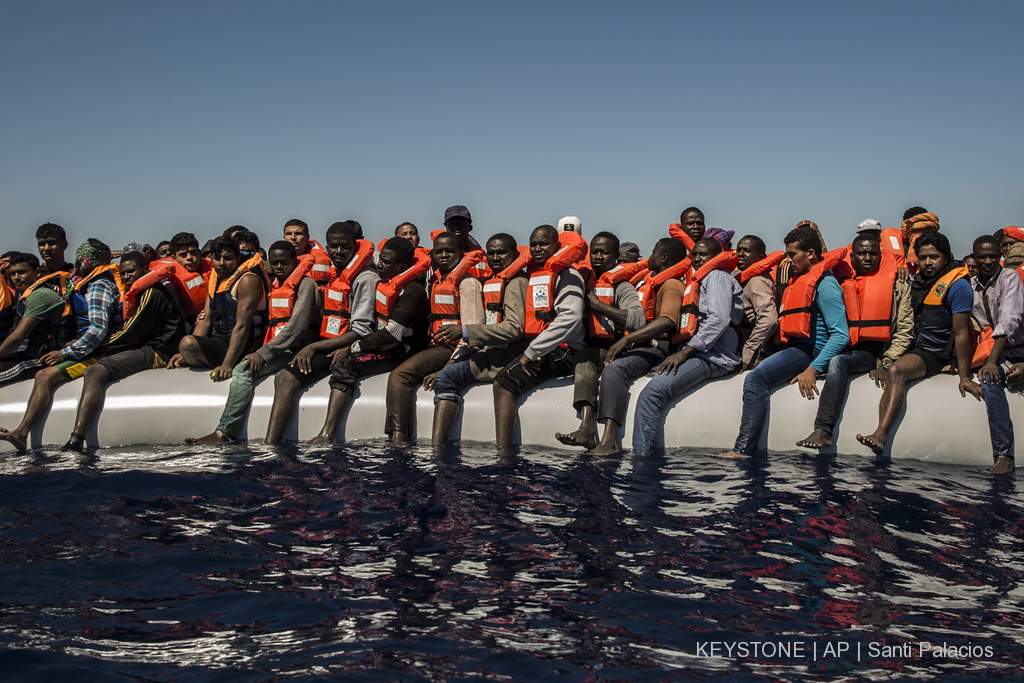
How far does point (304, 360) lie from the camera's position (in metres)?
8.45

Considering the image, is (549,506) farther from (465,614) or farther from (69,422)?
(69,422)

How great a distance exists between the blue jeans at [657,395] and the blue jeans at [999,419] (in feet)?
7.43

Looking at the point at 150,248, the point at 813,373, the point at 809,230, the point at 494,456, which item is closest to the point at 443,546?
the point at 494,456

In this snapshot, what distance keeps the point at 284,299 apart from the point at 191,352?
1231 mm

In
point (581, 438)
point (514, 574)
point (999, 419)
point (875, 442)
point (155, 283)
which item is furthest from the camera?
point (155, 283)

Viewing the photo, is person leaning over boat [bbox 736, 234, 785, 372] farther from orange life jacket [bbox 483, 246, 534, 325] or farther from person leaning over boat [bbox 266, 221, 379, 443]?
person leaning over boat [bbox 266, 221, 379, 443]

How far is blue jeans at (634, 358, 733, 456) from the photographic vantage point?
7480 millimetres

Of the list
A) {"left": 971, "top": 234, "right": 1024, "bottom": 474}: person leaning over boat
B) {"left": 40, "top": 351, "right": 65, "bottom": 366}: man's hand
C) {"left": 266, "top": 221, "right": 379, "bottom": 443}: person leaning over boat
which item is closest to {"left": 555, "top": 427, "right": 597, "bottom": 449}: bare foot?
{"left": 266, "top": 221, "right": 379, "bottom": 443}: person leaning over boat

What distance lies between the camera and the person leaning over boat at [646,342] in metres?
7.49

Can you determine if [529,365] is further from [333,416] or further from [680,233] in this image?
[680,233]

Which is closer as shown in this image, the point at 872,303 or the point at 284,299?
the point at 872,303

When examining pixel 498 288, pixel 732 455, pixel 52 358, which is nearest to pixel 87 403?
pixel 52 358

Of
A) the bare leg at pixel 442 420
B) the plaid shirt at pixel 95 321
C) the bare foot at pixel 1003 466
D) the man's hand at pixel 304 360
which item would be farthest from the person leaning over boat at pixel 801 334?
the plaid shirt at pixel 95 321

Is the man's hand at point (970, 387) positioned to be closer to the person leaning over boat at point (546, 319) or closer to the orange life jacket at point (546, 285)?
the person leaning over boat at point (546, 319)
